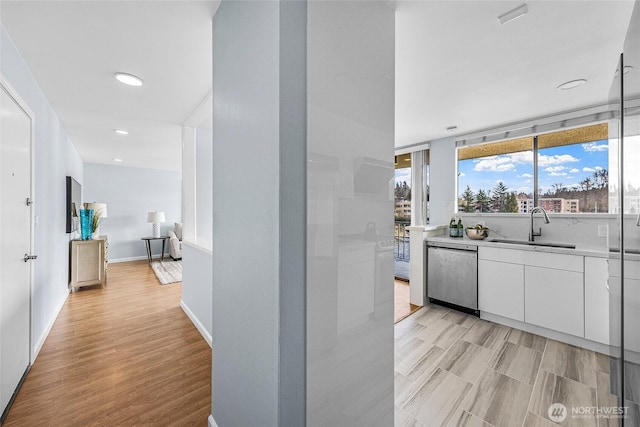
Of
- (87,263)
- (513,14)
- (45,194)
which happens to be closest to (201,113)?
(45,194)

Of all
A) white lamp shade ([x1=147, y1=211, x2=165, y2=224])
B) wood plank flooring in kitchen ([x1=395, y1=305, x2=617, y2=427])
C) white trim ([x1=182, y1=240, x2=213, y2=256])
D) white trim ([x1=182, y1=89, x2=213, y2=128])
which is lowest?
wood plank flooring in kitchen ([x1=395, y1=305, x2=617, y2=427])

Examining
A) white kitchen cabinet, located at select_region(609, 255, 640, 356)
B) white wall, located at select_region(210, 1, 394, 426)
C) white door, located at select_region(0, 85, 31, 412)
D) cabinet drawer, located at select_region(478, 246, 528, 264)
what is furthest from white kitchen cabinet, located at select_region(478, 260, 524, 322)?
white door, located at select_region(0, 85, 31, 412)

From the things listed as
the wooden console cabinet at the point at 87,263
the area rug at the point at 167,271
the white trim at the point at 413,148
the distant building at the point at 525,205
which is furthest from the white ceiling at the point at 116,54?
the distant building at the point at 525,205

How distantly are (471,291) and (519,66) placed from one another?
2.36m

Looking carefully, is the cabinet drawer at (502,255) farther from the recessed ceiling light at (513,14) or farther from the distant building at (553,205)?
the recessed ceiling light at (513,14)

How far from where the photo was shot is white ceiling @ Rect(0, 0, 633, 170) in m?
1.41

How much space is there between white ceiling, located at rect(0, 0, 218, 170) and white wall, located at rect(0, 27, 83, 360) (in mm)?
121

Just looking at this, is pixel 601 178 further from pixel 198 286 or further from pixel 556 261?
pixel 198 286

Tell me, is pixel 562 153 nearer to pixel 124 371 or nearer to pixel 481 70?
pixel 481 70

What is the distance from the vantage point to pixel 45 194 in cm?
265

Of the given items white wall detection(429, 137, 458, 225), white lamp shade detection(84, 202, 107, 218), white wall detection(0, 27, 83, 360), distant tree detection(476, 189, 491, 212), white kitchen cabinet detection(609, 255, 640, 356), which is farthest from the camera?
white lamp shade detection(84, 202, 107, 218)

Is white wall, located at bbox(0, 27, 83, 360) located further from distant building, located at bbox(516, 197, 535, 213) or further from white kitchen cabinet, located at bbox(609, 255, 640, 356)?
distant building, located at bbox(516, 197, 535, 213)

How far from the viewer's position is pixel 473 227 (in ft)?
11.5

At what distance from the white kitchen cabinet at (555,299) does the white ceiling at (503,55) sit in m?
1.66
